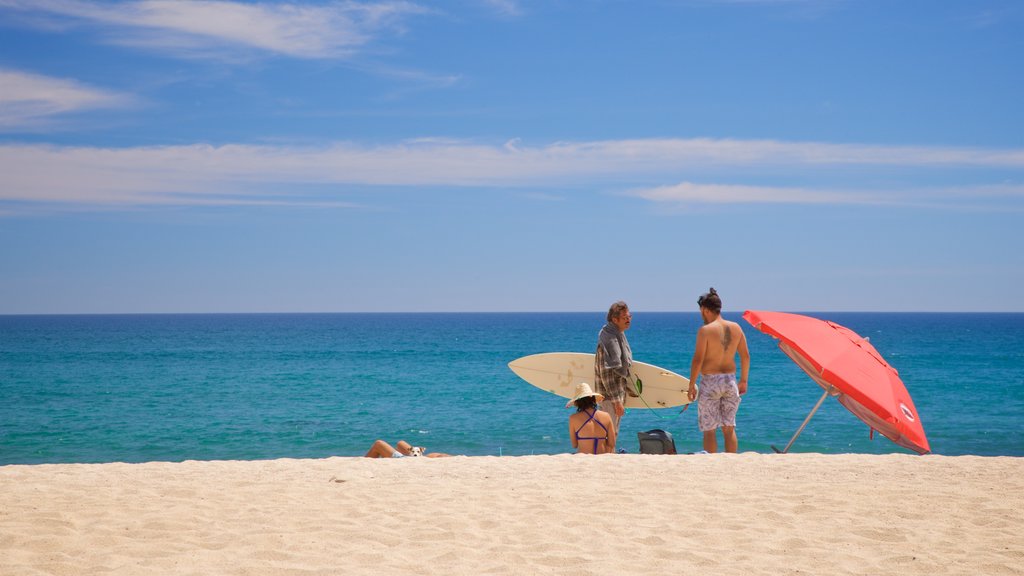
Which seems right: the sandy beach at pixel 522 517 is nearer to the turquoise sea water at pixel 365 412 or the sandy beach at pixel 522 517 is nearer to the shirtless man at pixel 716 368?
the shirtless man at pixel 716 368

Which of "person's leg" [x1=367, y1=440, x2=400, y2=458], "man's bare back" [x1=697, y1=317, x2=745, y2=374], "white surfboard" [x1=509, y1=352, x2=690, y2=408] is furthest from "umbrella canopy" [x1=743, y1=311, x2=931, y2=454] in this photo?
"person's leg" [x1=367, y1=440, x2=400, y2=458]

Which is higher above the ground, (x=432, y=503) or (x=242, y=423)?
(x=432, y=503)

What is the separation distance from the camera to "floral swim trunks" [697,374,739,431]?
7.84m

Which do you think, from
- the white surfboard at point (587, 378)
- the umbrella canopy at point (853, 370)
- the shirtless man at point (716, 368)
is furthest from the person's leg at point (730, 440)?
the white surfboard at point (587, 378)

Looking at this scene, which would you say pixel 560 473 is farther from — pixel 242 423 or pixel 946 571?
pixel 242 423

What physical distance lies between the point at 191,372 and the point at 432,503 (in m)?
29.1

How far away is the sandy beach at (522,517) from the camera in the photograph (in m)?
4.27

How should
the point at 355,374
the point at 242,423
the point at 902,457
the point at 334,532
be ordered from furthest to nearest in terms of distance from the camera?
the point at 355,374
the point at 242,423
the point at 902,457
the point at 334,532

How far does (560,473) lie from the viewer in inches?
263

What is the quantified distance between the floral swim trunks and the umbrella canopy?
67 cm

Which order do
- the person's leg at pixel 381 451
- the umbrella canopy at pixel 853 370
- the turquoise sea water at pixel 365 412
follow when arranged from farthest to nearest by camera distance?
the turquoise sea water at pixel 365 412
the person's leg at pixel 381 451
the umbrella canopy at pixel 853 370

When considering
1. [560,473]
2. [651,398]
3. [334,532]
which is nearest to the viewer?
[334,532]

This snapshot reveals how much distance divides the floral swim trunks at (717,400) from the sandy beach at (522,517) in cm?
72

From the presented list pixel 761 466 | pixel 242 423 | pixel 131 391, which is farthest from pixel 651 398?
Answer: pixel 131 391
